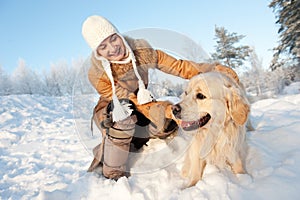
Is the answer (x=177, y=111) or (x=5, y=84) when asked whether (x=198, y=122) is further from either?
(x=5, y=84)

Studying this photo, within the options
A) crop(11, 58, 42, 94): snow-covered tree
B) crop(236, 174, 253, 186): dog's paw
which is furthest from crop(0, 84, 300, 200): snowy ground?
crop(11, 58, 42, 94): snow-covered tree

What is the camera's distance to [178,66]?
239 centimetres

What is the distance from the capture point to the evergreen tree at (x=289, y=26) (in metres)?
12.1

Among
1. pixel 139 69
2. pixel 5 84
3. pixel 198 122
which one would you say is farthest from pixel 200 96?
pixel 5 84

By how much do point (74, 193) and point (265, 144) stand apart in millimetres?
2099

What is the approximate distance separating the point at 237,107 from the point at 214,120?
23 cm

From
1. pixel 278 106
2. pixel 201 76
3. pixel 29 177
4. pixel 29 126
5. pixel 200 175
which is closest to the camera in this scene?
pixel 200 175

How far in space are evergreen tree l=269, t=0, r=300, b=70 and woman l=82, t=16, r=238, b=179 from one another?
12.7 m

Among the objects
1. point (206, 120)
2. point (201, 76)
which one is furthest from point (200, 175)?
point (201, 76)

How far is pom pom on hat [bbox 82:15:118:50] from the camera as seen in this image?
197cm

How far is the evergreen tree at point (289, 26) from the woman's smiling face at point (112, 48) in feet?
43.2

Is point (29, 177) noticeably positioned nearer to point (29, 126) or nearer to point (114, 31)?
point (114, 31)

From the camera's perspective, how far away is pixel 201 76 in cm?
202

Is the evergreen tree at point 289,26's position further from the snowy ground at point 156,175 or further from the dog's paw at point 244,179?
the dog's paw at point 244,179
